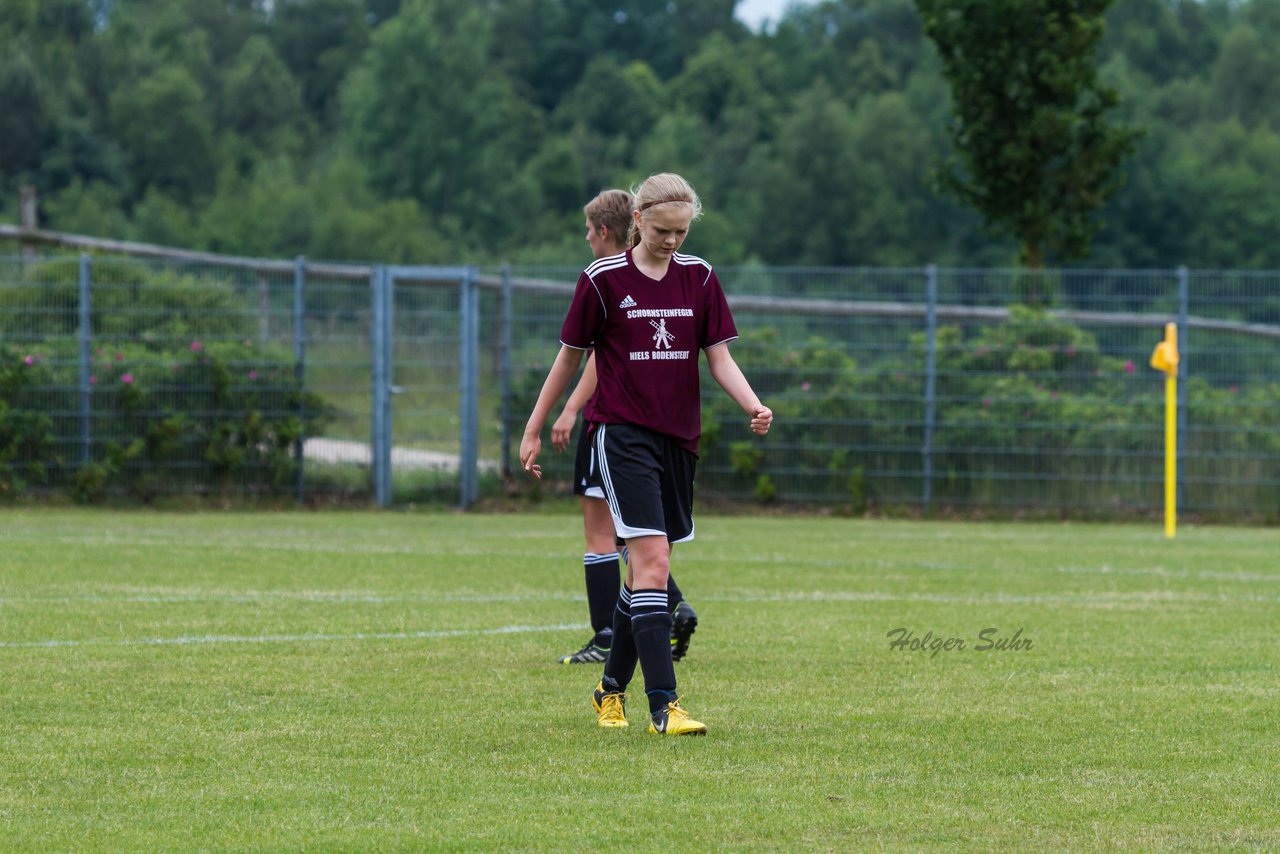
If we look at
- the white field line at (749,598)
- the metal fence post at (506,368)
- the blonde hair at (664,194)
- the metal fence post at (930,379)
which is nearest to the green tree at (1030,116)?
the metal fence post at (930,379)

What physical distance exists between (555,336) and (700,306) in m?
12.9

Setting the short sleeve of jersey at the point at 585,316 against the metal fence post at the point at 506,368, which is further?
the metal fence post at the point at 506,368

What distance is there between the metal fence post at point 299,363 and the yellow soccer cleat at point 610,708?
1261cm

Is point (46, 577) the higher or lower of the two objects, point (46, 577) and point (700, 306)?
the lower

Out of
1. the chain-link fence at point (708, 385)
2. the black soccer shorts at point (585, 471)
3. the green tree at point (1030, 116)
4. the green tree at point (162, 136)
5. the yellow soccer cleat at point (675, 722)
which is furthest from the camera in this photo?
Answer: the green tree at point (162, 136)

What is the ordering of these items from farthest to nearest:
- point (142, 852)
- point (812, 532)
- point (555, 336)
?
point (555, 336)
point (812, 532)
point (142, 852)

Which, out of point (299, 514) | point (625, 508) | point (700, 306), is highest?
point (700, 306)

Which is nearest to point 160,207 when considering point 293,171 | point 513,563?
point 293,171

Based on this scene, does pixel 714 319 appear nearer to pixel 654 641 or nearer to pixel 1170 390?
pixel 654 641

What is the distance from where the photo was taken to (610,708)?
21.7ft

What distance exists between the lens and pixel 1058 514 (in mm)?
18656

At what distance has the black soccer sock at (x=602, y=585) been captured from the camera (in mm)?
8164

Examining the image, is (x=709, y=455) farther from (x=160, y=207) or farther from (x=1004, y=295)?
(x=160, y=207)

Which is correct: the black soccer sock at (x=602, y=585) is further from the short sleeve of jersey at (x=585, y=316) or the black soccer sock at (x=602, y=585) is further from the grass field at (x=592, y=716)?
the short sleeve of jersey at (x=585, y=316)
